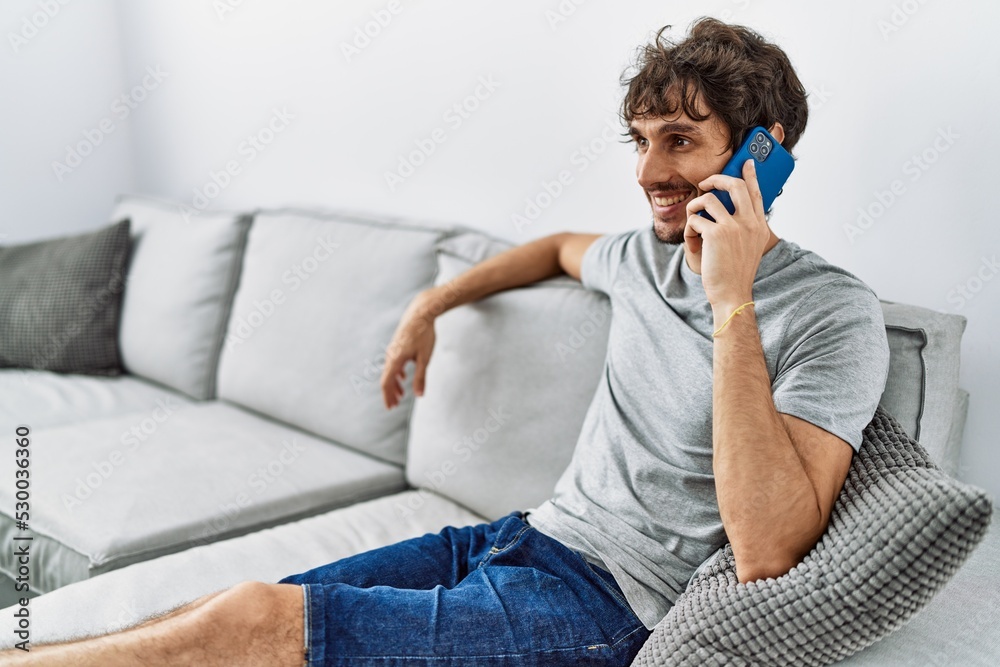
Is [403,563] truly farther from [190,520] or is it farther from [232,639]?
[190,520]

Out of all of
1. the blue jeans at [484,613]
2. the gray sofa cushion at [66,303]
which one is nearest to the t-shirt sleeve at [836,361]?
the blue jeans at [484,613]

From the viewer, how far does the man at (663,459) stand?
44.3 inches

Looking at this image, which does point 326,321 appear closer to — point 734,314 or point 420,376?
point 420,376

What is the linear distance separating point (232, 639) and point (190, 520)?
0.62m

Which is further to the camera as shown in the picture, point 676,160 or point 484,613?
point 676,160

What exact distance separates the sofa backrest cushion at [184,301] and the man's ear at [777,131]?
1631mm

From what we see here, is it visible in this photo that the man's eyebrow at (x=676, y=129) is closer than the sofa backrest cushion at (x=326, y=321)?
Yes

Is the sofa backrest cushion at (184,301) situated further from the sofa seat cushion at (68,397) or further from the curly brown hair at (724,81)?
the curly brown hair at (724,81)

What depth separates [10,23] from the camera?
3090mm

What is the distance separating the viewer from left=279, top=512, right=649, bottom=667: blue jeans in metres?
1.16

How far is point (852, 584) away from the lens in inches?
39.0

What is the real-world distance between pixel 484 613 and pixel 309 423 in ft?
3.44

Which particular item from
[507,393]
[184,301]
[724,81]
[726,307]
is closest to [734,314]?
[726,307]

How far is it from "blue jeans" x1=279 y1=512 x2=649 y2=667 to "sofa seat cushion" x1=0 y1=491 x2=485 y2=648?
0.20 meters
